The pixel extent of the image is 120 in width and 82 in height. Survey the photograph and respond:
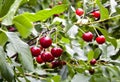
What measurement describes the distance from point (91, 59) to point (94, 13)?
29 centimetres

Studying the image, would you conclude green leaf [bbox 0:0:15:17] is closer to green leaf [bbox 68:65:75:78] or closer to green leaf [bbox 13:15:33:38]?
green leaf [bbox 13:15:33:38]

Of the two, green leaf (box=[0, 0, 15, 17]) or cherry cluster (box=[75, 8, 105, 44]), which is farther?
cherry cluster (box=[75, 8, 105, 44])

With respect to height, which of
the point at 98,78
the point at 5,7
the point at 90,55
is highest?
the point at 5,7

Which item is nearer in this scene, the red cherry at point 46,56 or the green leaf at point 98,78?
the red cherry at point 46,56

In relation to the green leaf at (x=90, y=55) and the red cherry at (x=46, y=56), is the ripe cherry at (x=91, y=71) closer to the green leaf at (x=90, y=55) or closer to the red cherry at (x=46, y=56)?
the green leaf at (x=90, y=55)

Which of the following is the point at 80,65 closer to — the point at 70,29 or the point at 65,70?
the point at 65,70

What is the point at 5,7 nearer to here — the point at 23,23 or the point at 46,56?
the point at 23,23

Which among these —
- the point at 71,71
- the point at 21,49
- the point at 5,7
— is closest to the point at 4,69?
the point at 21,49

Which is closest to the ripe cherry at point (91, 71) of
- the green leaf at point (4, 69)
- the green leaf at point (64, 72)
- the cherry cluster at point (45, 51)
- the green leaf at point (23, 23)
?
the green leaf at point (64, 72)

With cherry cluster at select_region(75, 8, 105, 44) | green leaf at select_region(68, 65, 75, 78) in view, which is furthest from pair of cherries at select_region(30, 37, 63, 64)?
green leaf at select_region(68, 65, 75, 78)

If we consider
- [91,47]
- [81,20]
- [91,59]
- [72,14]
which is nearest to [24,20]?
[81,20]

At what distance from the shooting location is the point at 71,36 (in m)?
1.42

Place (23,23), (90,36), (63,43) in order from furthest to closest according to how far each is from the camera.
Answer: (63,43) → (90,36) → (23,23)

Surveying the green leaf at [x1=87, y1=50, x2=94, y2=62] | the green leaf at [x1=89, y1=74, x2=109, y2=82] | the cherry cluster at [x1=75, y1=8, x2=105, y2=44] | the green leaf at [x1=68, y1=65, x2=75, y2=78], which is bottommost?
the green leaf at [x1=89, y1=74, x2=109, y2=82]
